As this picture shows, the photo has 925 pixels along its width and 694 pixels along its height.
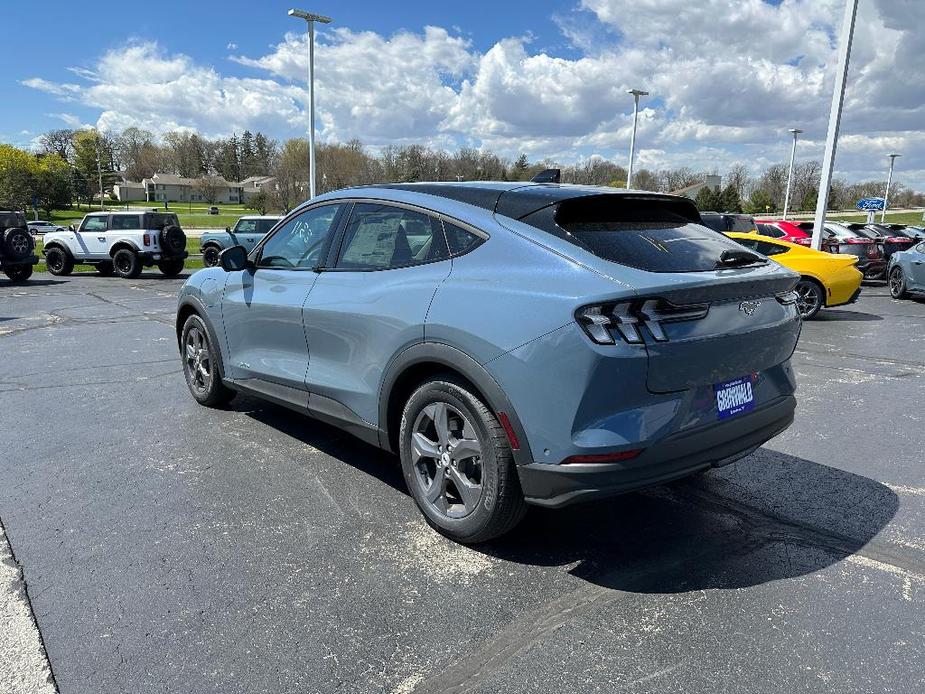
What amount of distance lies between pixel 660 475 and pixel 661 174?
85632mm

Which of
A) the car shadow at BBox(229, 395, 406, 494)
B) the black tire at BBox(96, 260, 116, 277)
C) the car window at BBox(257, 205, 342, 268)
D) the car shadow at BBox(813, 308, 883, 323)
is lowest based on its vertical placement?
the black tire at BBox(96, 260, 116, 277)

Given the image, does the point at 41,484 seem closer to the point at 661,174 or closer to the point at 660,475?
the point at 660,475

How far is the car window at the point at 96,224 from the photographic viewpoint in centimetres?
1917

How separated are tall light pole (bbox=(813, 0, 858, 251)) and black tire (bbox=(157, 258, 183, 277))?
54.3 feet

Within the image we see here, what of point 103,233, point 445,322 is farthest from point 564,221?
point 103,233

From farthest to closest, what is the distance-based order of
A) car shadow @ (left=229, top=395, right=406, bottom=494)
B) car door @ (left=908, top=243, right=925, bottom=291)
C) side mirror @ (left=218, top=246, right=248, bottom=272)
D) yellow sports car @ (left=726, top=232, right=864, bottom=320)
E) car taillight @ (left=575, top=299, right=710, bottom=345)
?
1. car door @ (left=908, top=243, right=925, bottom=291)
2. yellow sports car @ (left=726, top=232, right=864, bottom=320)
3. side mirror @ (left=218, top=246, right=248, bottom=272)
4. car shadow @ (left=229, top=395, right=406, bottom=494)
5. car taillight @ (left=575, top=299, right=710, bottom=345)

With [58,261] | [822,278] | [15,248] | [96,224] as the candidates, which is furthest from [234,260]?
[58,261]

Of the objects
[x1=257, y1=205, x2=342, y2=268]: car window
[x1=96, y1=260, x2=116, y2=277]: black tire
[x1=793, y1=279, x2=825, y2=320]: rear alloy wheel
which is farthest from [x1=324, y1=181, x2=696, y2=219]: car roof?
[x1=96, y1=260, x2=116, y2=277]: black tire

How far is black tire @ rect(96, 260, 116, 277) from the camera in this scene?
763 inches

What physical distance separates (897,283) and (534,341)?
15462 millimetres

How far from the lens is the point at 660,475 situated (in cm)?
279

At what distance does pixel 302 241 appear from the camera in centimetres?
438

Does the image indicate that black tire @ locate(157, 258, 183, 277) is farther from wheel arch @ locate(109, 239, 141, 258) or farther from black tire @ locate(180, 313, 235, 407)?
black tire @ locate(180, 313, 235, 407)

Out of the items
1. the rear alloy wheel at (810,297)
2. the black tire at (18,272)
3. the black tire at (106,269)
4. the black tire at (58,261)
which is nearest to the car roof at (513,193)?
the rear alloy wheel at (810,297)
